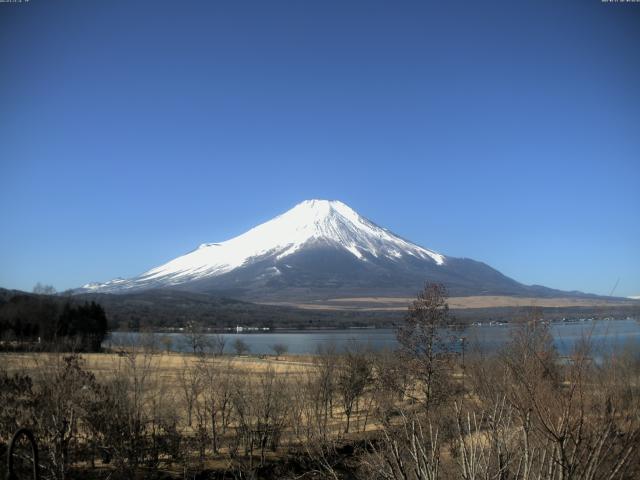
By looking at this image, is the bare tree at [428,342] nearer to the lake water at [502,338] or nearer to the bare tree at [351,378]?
the lake water at [502,338]

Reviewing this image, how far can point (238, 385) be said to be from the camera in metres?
21.2

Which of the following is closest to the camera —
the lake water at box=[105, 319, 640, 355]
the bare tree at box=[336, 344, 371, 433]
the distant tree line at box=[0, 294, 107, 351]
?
the lake water at box=[105, 319, 640, 355]

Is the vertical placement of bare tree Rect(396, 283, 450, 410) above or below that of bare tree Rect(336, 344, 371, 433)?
above

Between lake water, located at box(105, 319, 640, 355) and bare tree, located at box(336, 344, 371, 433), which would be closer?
lake water, located at box(105, 319, 640, 355)

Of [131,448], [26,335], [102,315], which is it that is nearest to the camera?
[131,448]

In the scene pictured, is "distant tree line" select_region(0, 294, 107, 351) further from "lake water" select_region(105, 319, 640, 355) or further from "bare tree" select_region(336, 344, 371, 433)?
"bare tree" select_region(336, 344, 371, 433)

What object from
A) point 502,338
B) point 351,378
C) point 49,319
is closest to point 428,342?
point 351,378

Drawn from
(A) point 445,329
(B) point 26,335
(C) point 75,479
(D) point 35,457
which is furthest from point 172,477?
(B) point 26,335

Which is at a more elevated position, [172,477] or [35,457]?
[35,457]

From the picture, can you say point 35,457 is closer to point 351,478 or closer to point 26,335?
point 351,478

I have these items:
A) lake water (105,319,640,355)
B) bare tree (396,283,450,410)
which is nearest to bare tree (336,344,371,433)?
bare tree (396,283,450,410)

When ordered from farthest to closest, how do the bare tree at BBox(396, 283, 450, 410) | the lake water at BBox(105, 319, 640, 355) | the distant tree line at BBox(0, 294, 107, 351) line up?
the distant tree line at BBox(0, 294, 107, 351) < the bare tree at BBox(396, 283, 450, 410) < the lake water at BBox(105, 319, 640, 355)

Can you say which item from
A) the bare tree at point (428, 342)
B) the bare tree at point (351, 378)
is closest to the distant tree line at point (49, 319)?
the bare tree at point (351, 378)

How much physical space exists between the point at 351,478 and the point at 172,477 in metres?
6.52
